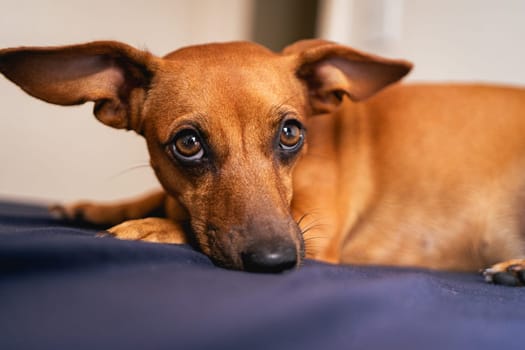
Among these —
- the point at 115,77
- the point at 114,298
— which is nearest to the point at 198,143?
the point at 115,77

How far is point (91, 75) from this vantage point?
155 centimetres

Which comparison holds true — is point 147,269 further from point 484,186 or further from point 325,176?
point 484,186

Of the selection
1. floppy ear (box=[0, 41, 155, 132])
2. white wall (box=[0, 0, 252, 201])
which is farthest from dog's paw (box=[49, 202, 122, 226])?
white wall (box=[0, 0, 252, 201])

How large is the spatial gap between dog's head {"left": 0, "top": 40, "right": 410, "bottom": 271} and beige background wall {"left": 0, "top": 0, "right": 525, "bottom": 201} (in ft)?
4.32

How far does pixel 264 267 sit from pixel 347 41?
9.25 ft

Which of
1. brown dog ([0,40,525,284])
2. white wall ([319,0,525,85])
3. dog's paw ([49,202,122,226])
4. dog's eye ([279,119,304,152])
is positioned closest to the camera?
brown dog ([0,40,525,284])

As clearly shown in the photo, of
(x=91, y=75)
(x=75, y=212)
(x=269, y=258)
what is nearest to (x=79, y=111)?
(x=75, y=212)

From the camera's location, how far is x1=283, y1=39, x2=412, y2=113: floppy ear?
1710mm

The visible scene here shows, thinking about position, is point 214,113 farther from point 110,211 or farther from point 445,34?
point 445,34

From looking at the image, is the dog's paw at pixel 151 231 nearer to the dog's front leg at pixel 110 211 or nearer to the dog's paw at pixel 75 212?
the dog's front leg at pixel 110 211

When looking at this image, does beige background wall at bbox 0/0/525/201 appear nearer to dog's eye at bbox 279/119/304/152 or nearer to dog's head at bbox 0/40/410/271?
dog's head at bbox 0/40/410/271

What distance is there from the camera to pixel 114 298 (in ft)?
2.41

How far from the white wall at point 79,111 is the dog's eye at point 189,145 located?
68.5 inches

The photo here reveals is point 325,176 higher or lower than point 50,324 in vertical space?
lower
